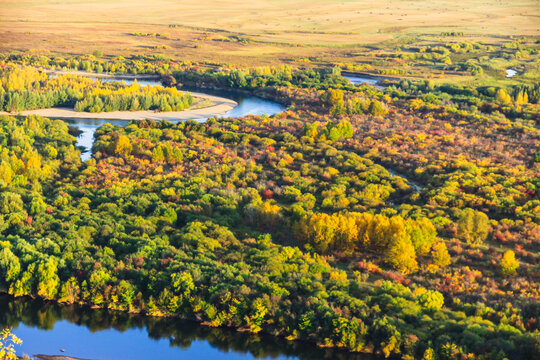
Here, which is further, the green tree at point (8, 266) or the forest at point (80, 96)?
the forest at point (80, 96)

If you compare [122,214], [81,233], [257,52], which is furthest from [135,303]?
[257,52]

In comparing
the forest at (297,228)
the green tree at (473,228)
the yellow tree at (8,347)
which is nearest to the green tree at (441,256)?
the forest at (297,228)

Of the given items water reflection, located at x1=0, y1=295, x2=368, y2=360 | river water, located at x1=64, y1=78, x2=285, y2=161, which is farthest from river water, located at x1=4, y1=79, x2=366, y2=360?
river water, located at x1=64, y1=78, x2=285, y2=161

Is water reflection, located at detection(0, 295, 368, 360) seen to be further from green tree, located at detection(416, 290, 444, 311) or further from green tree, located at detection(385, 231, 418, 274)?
green tree, located at detection(385, 231, 418, 274)

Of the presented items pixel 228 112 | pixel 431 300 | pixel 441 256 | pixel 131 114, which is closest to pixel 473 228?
pixel 441 256

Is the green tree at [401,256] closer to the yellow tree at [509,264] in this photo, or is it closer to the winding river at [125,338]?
the yellow tree at [509,264]

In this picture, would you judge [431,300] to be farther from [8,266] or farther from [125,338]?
[8,266]
